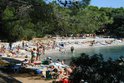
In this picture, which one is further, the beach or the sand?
the beach

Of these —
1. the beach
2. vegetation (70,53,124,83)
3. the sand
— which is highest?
vegetation (70,53,124,83)

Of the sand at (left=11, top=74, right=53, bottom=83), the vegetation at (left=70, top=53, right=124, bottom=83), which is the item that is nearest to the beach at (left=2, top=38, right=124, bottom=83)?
the sand at (left=11, top=74, right=53, bottom=83)

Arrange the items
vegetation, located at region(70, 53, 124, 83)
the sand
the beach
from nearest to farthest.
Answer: vegetation, located at region(70, 53, 124, 83), the sand, the beach

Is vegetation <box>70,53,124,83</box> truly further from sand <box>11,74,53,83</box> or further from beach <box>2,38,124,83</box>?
beach <box>2,38,124,83</box>

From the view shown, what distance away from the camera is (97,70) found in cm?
931

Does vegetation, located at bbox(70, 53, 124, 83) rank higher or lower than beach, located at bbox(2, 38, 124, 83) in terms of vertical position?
higher

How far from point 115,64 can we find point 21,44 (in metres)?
40.4

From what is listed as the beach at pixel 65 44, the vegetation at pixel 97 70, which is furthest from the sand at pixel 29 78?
the beach at pixel 65 44

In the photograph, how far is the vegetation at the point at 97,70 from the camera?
895cm

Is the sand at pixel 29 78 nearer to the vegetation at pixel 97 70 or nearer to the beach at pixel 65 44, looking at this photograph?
the vegetation at pixel 97 70

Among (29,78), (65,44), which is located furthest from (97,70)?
(65,44)

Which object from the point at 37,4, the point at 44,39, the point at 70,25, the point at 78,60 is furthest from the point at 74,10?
the point at 44,39

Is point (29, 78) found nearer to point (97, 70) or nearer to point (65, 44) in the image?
point (97, 70)

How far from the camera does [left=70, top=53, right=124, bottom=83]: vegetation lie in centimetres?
895
